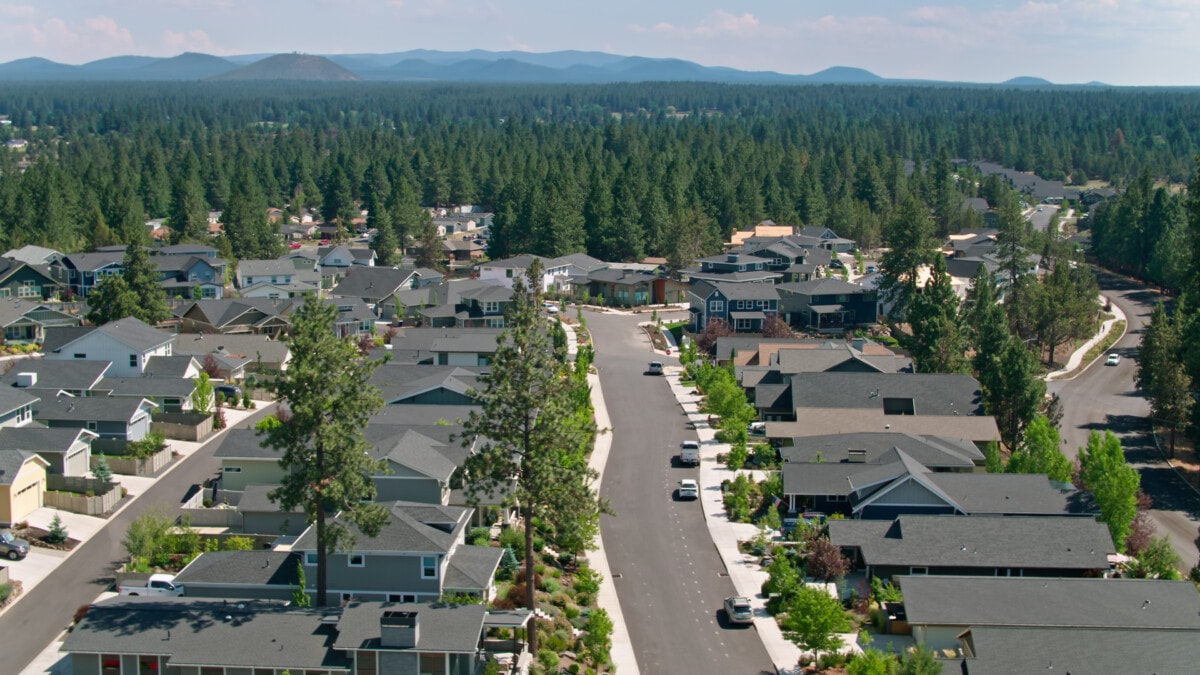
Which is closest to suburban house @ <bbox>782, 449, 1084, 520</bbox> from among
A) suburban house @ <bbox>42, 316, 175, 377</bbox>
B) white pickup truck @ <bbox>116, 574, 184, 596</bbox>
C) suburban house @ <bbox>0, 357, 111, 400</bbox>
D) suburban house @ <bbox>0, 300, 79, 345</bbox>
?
white pickup truck @ <bbox>116, 574, 184, 596</bbox>

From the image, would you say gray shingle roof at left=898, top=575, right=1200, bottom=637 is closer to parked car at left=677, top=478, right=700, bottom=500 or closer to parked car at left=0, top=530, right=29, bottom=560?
parked car at left=677, top=478, right=700, bottom=500

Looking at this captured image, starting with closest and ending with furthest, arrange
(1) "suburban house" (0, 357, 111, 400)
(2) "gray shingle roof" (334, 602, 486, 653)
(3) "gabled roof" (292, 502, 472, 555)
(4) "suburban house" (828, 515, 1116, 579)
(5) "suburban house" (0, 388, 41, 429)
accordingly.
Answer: (2) "gray shingle roof" (334, 602, 486, 653) → (3) "gabled roof" (292, 502, 472, 555) → (4) "suburban house" (828, 515, 1116, 579) → (5) "suburban house" (0, 388, 41, 429) → (1) "suburban house" (0, 357, 111, 400)

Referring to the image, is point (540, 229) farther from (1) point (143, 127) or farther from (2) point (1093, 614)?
(1) point (143, 127)

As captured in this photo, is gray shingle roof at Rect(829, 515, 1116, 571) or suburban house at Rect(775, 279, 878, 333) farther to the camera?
suburban house at Rect(775, 279, 878, 333)

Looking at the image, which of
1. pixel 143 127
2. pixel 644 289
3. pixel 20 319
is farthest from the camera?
pixel 143 127

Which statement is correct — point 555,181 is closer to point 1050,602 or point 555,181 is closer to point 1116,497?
point 1116,497

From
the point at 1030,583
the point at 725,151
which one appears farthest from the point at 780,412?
the point at 725,151

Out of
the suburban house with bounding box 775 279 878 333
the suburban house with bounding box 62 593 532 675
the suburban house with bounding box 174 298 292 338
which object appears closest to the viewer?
the suburban house with bounding box 62 593 532 675
